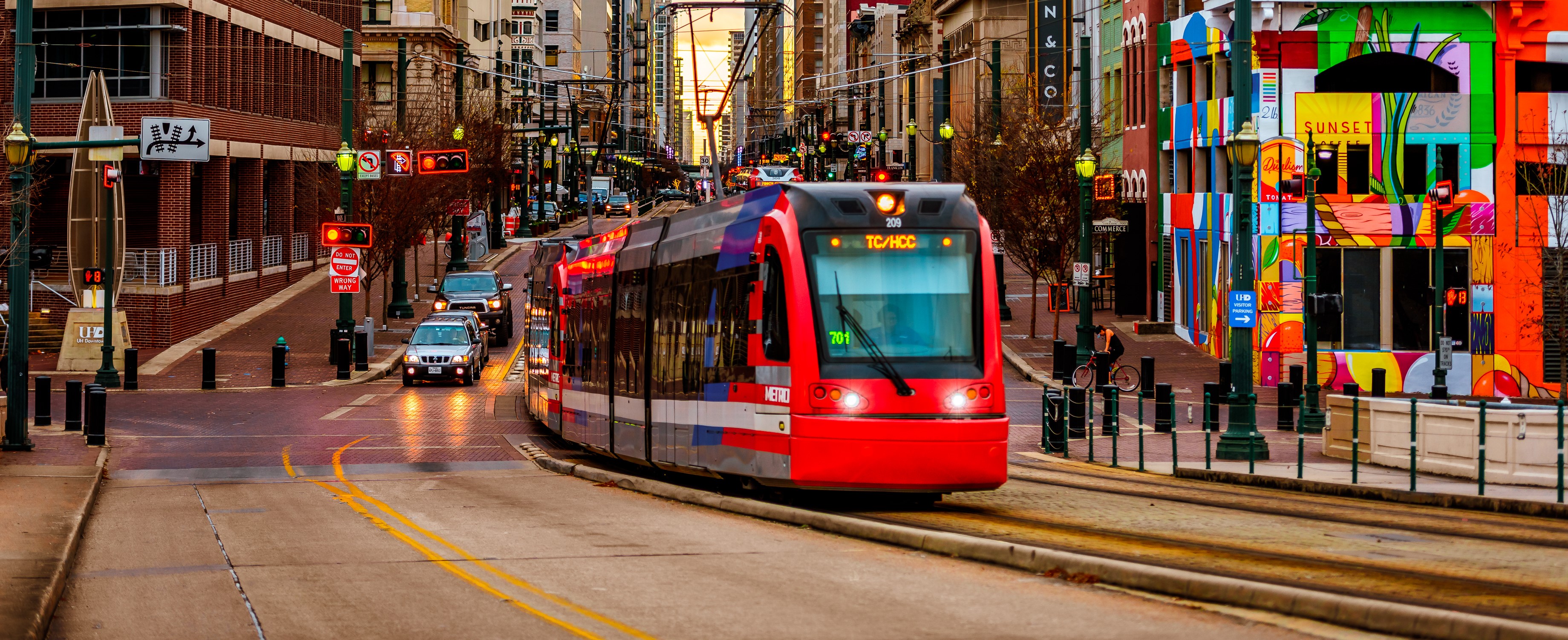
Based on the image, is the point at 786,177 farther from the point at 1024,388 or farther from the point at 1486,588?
the point at 1486,588

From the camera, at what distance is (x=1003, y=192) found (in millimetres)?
48281

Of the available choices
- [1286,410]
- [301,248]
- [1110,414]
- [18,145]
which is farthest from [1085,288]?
[301,248]

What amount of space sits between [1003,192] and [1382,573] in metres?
37.4

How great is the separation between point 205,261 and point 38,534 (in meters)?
36.0

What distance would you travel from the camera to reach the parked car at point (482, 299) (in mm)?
48594

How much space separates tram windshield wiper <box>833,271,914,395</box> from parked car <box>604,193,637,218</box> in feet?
298

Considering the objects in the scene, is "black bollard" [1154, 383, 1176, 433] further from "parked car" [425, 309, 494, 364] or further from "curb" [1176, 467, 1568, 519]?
"parked car" [425, 309, 494, 364]

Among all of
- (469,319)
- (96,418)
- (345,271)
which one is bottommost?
(96,418)

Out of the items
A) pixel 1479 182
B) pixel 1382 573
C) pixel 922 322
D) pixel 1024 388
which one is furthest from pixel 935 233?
pixel 1479 182

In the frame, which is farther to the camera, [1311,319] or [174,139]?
[174,139]

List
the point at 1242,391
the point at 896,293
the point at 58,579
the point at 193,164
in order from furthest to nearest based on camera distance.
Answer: the point at 193,164
the point at 1242,391
the point at 896,293
the point at 58,579

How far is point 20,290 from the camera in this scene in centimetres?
2372

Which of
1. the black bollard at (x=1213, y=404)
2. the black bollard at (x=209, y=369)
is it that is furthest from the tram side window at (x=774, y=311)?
the black bollard at (x=209, y=369)

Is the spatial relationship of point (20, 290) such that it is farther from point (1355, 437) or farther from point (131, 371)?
point (1355, 437)
